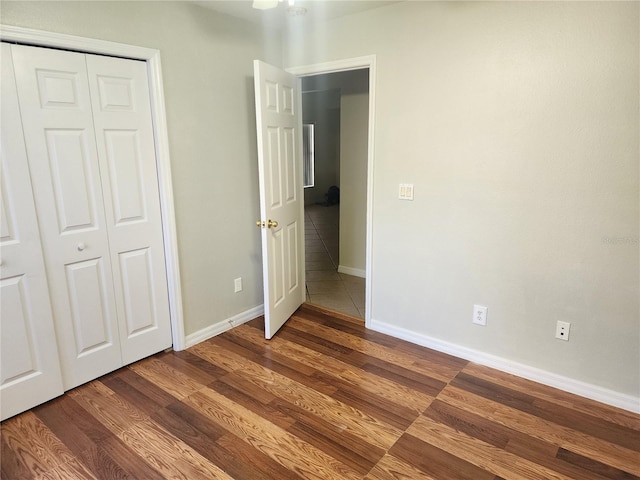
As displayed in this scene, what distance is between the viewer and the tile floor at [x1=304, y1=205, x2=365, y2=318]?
12.0ft

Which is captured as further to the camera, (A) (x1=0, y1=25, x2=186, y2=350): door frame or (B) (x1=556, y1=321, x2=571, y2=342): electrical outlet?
(B) (x1=556, y1=321, x2=571, y2=342): electrical outlet

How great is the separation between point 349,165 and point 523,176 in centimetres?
217

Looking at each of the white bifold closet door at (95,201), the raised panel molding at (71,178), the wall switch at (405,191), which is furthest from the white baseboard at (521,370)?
the raised panel molding at (71,178)

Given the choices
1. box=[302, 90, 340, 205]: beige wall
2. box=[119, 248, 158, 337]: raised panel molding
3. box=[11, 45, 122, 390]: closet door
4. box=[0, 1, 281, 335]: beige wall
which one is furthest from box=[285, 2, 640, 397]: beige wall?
box=[302, 90, 340, 205]: beige wall

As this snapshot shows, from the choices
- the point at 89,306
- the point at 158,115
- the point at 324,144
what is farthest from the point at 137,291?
the point at 324,144

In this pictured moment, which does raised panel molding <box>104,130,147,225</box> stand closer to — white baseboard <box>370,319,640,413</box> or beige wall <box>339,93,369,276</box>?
white baseboard <box>370,319,640,413</box>

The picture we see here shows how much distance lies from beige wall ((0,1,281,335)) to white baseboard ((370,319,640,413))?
1.27 metres

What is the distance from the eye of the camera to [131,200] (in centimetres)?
246

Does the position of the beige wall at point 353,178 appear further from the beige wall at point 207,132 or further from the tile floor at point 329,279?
the beige wall at point 207,132

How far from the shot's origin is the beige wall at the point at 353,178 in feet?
13.3

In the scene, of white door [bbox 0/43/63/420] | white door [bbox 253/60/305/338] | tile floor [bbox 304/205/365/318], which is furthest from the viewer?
tile floor [bbox 304/205/365/318]

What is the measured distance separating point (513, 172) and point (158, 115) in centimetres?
219

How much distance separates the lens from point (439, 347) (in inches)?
111

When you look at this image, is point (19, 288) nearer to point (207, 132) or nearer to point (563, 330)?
point (207, 132)
